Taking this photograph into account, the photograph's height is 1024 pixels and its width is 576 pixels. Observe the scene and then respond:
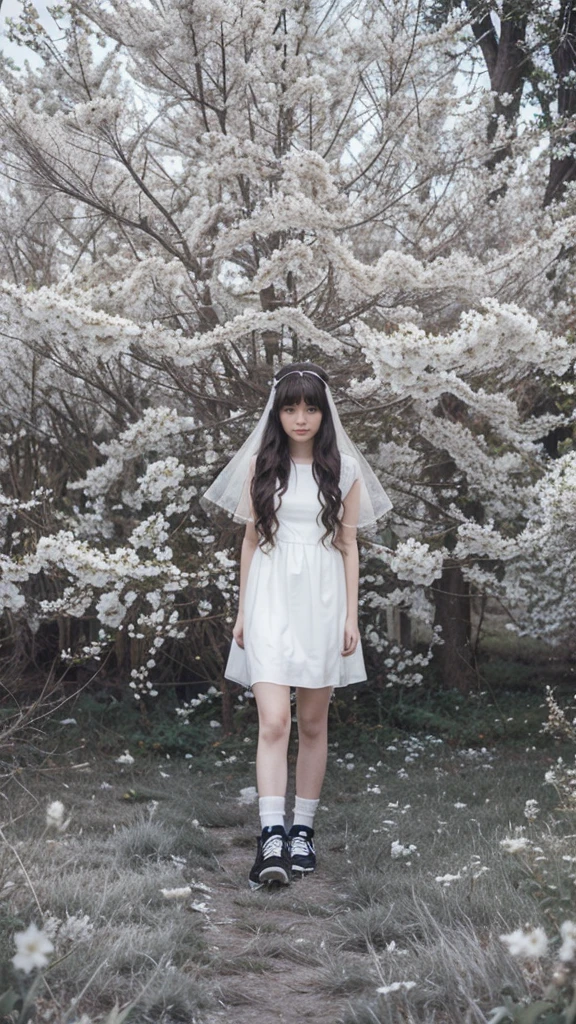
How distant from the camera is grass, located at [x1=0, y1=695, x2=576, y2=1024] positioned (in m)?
2.35

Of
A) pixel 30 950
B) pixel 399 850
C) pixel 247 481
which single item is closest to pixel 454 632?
pixel 247 481

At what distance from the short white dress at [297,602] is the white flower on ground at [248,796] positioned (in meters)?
1.33

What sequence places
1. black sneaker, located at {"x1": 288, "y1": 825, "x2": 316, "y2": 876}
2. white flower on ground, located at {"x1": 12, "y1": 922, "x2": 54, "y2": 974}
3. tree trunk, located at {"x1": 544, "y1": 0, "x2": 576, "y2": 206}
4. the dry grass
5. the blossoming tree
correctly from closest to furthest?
1. white flower on ground, located at {"x1": 12, "y1": 922, "x2": 54, "y2": 974}
2. the dry grass
3. black sneaker, located at {"x1": 288, "y1": 825, "x2": 316, "y2": 876}
4. the blossoming tree
5. tree trunk, located at {"x1": 544, "y1": 0, "x2": 576, "y2": 206}

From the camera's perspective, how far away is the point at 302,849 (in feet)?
13.0

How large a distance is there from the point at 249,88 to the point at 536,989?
16.4 feet

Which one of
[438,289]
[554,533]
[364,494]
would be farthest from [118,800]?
[438,289]

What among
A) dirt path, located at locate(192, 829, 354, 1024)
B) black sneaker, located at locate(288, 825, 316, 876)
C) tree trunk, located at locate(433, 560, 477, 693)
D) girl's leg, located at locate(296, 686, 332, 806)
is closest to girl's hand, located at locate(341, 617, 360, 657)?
girl's leg, located at locate(296, 686, 332, 806)

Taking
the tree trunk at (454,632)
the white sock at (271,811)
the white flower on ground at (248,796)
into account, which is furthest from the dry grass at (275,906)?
the tree trunk at (454,632)

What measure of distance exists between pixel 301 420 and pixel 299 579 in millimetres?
605

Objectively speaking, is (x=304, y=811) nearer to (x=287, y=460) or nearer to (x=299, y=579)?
(x=299, y=579)

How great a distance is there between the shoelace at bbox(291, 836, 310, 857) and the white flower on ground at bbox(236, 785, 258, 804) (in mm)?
1207

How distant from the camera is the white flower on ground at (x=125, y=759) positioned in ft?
18.6

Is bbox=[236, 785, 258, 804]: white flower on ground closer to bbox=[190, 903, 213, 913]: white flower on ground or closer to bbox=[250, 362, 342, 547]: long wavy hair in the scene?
bbox=[250, 362, 342, 547]: long wavy hair

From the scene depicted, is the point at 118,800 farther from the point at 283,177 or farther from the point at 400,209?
the point at 400,209
